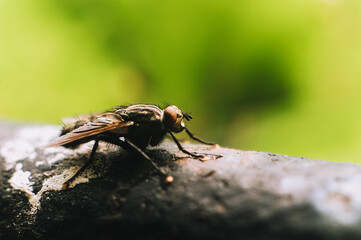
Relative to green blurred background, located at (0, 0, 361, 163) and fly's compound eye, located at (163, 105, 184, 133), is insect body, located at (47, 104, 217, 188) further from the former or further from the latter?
green blurred background, located at (0, 0, 361, 163)

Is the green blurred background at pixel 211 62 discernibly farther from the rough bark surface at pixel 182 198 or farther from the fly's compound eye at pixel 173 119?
the rough bark surface at pixel 182 198

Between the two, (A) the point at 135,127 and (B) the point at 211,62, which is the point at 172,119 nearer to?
(A) the point at 135,127

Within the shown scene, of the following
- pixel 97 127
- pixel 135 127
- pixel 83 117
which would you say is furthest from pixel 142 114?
pixel 83 117

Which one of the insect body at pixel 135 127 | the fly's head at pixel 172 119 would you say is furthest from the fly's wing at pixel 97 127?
the fly's head at pixel 172 119

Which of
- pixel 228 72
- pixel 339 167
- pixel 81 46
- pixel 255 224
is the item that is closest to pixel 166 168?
pixel 255 224

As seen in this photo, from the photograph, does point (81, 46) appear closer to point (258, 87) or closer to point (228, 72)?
point (228, 72)

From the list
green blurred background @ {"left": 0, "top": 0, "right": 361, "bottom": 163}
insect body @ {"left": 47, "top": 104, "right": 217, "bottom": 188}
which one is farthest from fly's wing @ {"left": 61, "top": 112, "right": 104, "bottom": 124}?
green blurred background @ {"left": 0, "top": 0, "right": 361, "bottom": 163}
